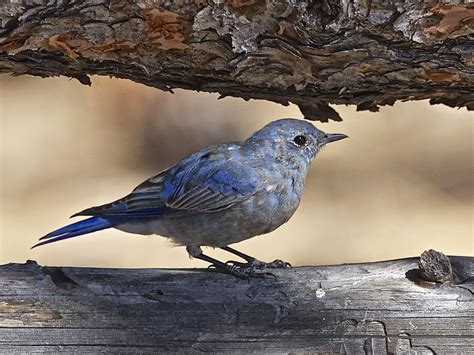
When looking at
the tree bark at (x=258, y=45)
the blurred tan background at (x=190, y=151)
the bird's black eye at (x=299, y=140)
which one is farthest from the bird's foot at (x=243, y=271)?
the blurred tan background at (x=190, y=151)

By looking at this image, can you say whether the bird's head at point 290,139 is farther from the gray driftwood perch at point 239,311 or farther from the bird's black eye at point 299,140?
the gray driftwood perch at point 239,311

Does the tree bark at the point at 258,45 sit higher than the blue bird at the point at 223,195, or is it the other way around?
the tree bark at the point at 258,45

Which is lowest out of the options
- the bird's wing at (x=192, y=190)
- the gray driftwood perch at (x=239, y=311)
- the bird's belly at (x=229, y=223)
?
the gray driftwood perch at (x=239, y=311)

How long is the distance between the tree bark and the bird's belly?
0.48 metres

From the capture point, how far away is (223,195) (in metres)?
4.14

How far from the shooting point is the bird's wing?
4.16 m

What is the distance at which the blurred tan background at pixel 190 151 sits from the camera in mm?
6844

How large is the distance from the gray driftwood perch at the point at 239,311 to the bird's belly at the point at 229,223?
2.41 feet

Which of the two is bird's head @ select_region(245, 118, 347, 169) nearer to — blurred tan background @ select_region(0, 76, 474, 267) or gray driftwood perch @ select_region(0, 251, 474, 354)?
gray driftwood perch @ select_region(0, 251, 474, 354)

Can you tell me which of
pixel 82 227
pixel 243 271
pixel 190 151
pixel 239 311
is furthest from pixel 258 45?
pixel 190 151

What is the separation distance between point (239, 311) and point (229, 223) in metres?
0.89

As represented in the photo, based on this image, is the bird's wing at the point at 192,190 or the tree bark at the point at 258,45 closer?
the tree bark at the point at 258,45

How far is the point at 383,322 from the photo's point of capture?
10.7 feet

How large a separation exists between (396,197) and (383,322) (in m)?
4.32
